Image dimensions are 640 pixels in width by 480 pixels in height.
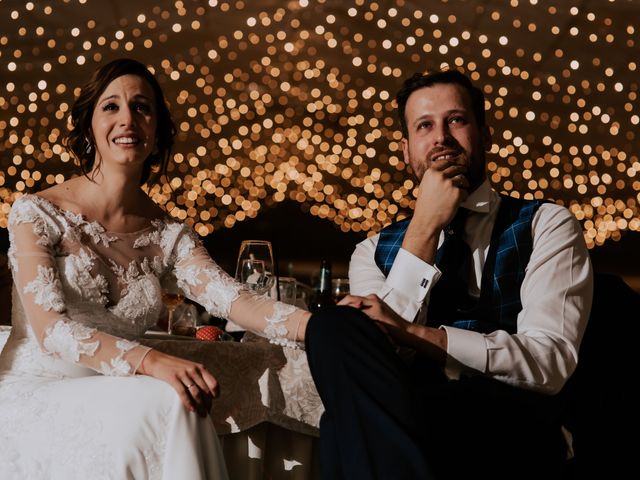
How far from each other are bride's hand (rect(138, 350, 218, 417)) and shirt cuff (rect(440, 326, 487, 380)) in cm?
43

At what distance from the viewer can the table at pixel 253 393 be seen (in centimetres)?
147

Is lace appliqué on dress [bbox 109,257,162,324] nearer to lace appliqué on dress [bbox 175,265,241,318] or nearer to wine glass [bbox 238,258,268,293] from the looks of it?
lace appliqué on dress [bbox 175,265,241,318]

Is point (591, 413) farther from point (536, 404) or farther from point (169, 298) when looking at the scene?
point (169, 298)

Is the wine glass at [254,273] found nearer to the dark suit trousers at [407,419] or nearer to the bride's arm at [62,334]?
the bride's arm at [62,334]

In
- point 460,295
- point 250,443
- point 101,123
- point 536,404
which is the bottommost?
point 250,443

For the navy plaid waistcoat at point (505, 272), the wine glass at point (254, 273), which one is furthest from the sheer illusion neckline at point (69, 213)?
the navy plaid waistcoat at point (505, 272)

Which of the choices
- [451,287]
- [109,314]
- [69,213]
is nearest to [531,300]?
[451,287]

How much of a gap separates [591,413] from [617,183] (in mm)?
3488

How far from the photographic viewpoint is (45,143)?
4613mm

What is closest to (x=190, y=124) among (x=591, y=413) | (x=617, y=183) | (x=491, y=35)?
(x=491, y=35)

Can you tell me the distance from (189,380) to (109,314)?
0.40m

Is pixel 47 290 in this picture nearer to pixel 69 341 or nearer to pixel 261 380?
pixel 69 341

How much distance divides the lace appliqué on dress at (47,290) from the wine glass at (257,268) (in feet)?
1.43

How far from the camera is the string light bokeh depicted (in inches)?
178
